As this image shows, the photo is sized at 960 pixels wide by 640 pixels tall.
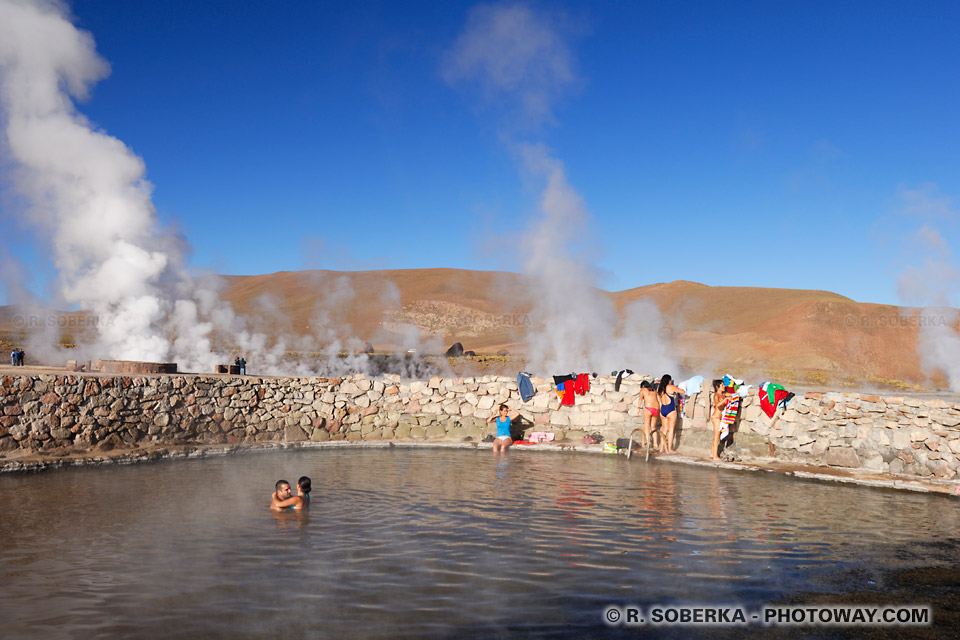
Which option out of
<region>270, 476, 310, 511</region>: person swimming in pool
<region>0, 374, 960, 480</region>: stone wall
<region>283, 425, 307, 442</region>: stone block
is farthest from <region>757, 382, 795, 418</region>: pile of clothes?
→ <region>283, 425, 307, 442</region>: stone block

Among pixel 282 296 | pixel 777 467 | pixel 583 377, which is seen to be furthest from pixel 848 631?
pixel 282 296

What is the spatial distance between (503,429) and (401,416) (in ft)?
9.37

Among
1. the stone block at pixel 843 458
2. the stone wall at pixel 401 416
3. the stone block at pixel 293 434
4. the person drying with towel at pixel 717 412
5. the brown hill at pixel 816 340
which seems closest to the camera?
the stone wall at pixel 401 416

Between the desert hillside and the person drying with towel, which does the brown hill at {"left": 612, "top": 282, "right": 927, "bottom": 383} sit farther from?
the person drying with towel

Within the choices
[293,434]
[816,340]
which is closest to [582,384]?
[293,434]

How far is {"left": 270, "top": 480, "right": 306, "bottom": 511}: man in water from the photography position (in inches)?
313

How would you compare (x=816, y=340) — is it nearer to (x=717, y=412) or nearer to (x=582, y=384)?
(x=582, y=384)

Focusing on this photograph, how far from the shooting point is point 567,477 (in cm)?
1074

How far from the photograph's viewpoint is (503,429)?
14.0 meters

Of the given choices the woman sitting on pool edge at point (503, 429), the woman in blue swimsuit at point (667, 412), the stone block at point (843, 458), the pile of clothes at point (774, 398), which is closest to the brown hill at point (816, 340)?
the pile of clothes at point (774, 398)

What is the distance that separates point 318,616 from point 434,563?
5.01ft

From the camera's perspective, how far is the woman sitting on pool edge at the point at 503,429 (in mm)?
13625

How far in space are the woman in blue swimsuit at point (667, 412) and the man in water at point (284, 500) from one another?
816 cm

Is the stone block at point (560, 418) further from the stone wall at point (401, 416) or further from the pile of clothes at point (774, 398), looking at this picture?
the pile of clothes at point (774, 398)
